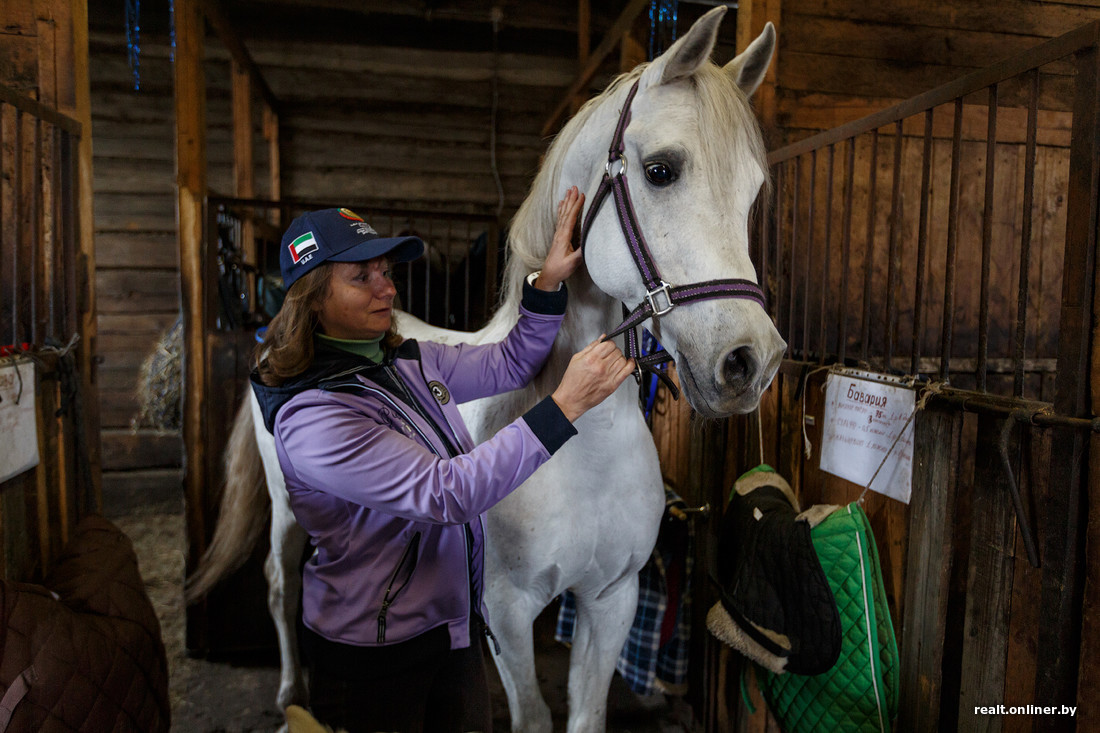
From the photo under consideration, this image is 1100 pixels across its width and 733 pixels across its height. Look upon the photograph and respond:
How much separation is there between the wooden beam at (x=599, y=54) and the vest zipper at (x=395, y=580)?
1.66 m

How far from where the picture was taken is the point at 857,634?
55.2 inches

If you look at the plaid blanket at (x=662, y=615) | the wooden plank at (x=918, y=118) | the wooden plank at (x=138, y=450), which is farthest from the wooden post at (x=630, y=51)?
the wooden plank at (x=138, y=450)

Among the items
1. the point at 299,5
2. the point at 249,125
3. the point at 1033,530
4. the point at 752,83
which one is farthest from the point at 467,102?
the point at 1033,530

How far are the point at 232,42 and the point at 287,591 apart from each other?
303 centimetres

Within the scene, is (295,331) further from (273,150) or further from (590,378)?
(273,150)

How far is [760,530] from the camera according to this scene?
1.56 m

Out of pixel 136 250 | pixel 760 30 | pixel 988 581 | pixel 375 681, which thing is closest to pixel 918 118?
pixel 760 30

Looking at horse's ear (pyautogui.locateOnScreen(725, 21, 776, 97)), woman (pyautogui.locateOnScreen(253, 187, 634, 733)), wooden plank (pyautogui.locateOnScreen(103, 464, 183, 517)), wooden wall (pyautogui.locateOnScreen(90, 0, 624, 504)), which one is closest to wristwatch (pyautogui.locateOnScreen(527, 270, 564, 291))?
woman (pyautogui.locateOnScreen(253, 187, 634, 733))

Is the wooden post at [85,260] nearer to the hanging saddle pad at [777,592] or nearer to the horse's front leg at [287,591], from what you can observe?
the horse's front leg at [287,591]

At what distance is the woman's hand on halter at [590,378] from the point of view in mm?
1089

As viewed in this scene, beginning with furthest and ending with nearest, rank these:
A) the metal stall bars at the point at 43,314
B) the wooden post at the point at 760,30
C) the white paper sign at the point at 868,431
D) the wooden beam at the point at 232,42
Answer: the wooden beam at the point at 232,42, the wooden post at the point at 760,30, the metal stall bars at the point at 43,314, the white paper sign at the point at 868,431

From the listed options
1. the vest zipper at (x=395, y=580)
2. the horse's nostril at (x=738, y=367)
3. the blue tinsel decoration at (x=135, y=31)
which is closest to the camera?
the horse's nostril at (x=738, y=367)

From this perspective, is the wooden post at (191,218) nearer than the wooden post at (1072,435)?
No

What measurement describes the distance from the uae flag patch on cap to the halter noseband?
21.6 inches
